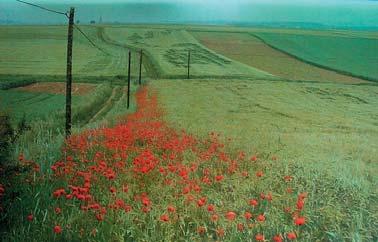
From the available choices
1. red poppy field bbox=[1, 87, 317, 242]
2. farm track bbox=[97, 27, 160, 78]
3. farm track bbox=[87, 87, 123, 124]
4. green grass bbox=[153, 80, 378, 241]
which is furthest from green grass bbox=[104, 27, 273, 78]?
red poppy field bbox=[1, 87, 317, 242]

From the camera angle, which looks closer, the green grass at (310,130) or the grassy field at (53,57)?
the green grass at (310,130)

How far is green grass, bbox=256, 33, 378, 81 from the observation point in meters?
67.7

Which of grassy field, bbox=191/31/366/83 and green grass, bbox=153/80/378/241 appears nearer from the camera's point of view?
green grass, bbox=153/80/378/241

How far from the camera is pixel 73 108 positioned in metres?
30.6

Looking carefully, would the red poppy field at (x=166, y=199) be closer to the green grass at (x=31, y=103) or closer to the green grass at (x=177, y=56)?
the green grass at (x=31, y=103)

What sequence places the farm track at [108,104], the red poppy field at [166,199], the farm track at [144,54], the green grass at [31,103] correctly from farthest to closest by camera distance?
the farm track at [144,54], the farm track at [108,104], the green grass at [31,103], the red poppy field at [166,199]

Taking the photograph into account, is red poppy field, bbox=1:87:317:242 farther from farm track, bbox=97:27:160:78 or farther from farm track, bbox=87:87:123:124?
farm track, bbox=97:27:160:78

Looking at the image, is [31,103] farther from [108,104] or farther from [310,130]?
[310,130]

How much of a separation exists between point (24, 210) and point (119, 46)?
72193 millimetres

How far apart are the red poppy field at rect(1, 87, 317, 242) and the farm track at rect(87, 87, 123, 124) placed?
16.9 m

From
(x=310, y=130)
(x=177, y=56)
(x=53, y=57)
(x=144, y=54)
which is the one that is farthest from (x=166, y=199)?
(x=144, y=54)

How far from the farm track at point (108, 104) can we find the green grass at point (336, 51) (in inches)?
1202

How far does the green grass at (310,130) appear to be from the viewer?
8648 millimetres

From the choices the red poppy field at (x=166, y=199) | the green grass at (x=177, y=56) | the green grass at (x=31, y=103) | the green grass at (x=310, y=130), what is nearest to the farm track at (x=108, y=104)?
the green grass at (x=31, y=103)
